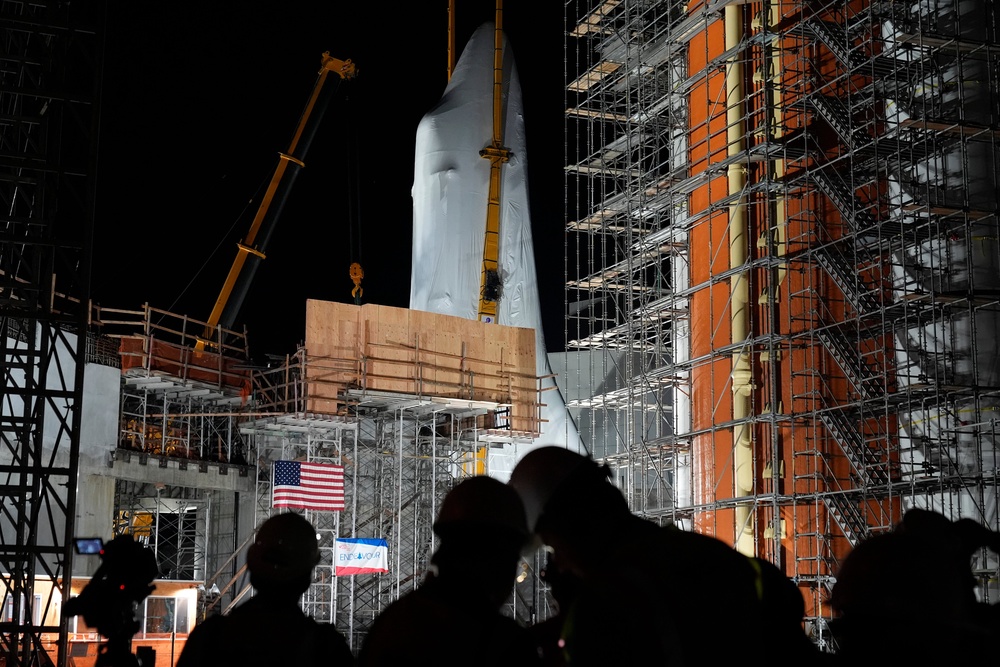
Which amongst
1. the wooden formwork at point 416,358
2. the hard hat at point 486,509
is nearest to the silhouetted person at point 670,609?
the hard hat at point 486,509

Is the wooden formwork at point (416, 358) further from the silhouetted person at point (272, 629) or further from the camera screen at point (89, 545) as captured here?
the silhouetted person at point (272, 629)

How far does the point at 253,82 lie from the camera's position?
55906 millimetres

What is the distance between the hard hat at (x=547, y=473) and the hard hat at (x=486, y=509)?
61 millimetres

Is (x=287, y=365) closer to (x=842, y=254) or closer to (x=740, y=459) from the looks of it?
(x=740, y=459)

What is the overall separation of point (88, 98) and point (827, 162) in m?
14.6

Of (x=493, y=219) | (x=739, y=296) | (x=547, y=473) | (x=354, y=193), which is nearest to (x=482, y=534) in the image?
(x=547, y=473)

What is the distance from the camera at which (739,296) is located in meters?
28.9

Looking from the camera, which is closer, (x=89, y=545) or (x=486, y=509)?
(x=486, y=509)

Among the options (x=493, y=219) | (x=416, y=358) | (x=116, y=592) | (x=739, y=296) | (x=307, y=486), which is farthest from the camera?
(x=493, y=219)

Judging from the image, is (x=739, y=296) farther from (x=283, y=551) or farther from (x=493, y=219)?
(x=283, y=551)

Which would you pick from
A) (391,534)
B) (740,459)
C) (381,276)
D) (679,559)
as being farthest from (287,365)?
(679,559)

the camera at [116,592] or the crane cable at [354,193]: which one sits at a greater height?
the crane cable at [354,193]

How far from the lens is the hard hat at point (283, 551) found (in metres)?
4.45

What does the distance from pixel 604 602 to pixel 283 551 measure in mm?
2537
